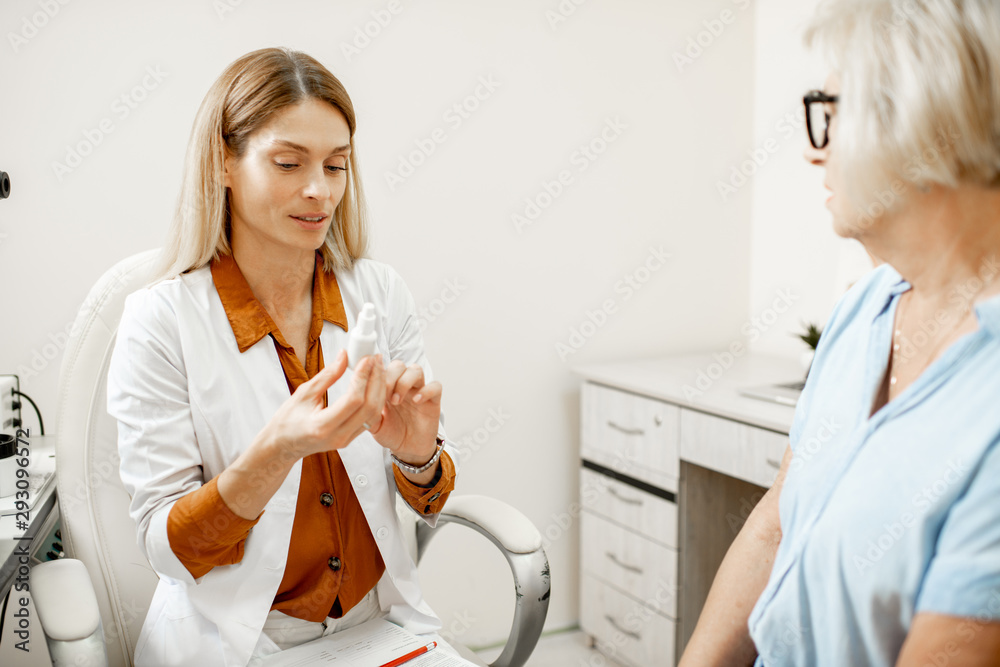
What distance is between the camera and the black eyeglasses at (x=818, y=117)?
0.87 metres

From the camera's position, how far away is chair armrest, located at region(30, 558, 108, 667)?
1.07 meters

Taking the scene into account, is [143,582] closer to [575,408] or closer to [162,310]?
[162,310]

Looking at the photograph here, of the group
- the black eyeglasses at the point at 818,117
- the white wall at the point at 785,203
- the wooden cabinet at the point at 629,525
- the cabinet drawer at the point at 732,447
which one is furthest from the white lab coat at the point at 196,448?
the white wall at the point at 785,203

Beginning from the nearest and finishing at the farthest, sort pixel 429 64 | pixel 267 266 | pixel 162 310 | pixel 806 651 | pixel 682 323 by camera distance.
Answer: pixel 806 651 < pixel 162 310 < pixel 267 266 < pixel 429 64 < pixel 682 323

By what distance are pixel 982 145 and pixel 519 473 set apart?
1.97 metres

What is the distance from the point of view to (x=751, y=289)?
2.90m

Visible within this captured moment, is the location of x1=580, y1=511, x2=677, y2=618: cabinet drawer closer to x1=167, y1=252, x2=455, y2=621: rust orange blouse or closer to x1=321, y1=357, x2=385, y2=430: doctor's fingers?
x1=167, y1=252, x2=455, y2=621: rust orange blouse

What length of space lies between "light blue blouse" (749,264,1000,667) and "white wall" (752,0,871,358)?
1.65 m

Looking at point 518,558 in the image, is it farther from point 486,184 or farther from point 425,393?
point 486,184

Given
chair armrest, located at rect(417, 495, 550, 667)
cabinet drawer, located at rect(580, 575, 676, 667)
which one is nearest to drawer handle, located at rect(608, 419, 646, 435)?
cabinet drawer, located at rect(580, 575, 676, 667)

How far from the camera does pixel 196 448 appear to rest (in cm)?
123

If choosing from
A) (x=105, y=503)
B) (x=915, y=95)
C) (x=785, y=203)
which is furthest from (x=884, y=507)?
(x=785, y=203)

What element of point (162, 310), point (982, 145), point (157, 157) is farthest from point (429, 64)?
point (982, 145)

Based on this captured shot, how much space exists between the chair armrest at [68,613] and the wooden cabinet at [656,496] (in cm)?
144
